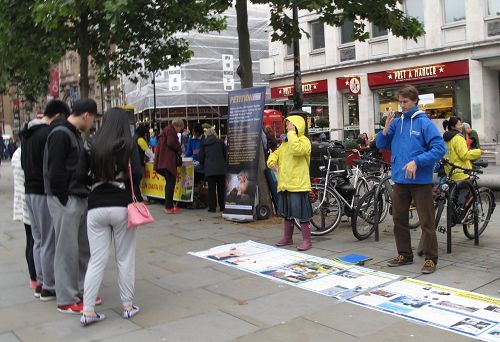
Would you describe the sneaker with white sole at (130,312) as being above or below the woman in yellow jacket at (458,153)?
below

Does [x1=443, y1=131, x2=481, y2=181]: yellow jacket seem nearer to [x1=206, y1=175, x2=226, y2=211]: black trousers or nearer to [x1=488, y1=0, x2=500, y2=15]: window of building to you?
[x1=206, y1=175, x2=226, y2=211]: black trousers

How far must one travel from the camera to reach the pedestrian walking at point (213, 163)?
1015 cm

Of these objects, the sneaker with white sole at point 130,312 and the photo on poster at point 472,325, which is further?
the sneaker with white sole at point 130,312

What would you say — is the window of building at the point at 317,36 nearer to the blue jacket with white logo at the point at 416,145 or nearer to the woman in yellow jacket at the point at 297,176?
the woman in yellow jacket at the point at 297,176

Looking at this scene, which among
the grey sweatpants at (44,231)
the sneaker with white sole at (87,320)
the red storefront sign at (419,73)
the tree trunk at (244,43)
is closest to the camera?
the sneaker with white sole at (87,320)

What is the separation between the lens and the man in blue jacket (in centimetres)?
550

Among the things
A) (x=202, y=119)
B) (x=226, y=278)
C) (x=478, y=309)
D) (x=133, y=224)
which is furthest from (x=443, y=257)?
(x=202, y=119)

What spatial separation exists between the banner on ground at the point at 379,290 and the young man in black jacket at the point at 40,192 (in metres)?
2.09

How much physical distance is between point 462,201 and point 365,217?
50.5 inches

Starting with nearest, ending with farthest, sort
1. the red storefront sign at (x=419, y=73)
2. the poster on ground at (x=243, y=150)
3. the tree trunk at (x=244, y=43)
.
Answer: the poster on ground at (x=243, y=150) → the tree trunk at (x=244, y=43) → the red storefront sign at (x=419, y=73)

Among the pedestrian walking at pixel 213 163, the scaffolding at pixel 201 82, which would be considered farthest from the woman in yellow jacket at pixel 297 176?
the scaffolding at pixel 201 82

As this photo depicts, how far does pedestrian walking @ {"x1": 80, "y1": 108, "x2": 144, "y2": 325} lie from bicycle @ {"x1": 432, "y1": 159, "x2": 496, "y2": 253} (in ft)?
11.9

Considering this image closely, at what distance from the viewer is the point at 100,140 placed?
4320mm

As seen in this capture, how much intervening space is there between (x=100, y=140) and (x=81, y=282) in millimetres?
1574
